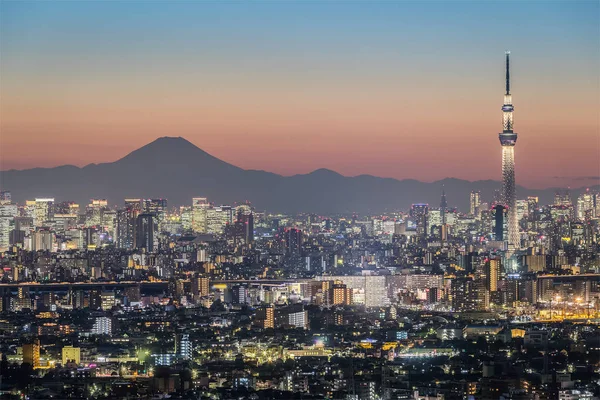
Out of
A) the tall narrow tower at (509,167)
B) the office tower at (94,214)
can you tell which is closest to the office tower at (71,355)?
the tall narrow tower at (509,167)

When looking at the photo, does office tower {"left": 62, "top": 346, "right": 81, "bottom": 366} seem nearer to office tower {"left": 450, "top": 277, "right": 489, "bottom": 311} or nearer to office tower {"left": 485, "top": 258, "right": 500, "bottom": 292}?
office tower {"left": 450, "top": 277, "right": 489, "bottom": 311}

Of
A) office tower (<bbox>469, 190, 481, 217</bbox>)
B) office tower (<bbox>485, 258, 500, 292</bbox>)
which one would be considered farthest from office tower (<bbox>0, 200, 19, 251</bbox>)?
office tower (<bbox>485, 258, 500, 292</bbox>)

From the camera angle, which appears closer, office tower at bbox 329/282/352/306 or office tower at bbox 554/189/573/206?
office tower at bbox 329/282/352/306

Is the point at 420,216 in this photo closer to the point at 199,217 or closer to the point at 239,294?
the point at 199,217

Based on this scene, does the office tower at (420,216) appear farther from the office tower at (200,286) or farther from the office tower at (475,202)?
the office tower at (200,286)

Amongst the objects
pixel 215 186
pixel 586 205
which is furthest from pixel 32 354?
pixel 215 186

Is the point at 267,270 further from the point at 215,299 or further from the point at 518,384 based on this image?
the point at 518,384

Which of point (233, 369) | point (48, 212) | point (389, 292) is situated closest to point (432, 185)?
point (48, 212)
